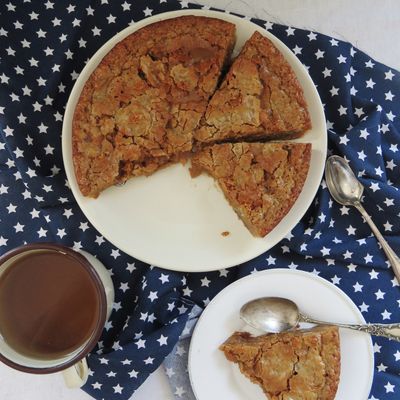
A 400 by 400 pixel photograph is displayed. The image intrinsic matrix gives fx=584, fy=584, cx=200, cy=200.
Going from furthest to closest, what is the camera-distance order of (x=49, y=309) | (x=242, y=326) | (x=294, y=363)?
(x=242, y=326), (x=294, y=363), (x=49, y=309)

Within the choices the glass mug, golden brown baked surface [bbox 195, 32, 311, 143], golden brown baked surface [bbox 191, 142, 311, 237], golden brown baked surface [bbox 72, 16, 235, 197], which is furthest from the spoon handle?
the glass mug

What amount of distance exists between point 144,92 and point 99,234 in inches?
30.0

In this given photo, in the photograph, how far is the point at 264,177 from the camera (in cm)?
266

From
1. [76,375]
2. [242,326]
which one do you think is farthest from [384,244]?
[76,375]

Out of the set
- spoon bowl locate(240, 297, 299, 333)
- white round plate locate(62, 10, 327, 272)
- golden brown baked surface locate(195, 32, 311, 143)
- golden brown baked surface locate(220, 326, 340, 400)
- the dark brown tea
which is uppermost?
golden brown baked surface locate(195, 32, 311, 143)

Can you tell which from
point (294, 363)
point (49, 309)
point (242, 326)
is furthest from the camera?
Result: point (242, 326)

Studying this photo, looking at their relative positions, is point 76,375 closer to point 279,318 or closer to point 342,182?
point 279,318

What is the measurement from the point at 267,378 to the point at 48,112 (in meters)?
1.66

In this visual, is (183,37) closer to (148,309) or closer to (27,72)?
(27,72)

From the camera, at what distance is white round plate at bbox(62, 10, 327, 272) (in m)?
2.71

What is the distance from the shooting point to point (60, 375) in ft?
9.69

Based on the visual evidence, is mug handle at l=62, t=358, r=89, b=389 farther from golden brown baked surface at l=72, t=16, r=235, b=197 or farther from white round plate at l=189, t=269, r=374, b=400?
golden brown baked surface at l=72, t=16, r=235, b=197

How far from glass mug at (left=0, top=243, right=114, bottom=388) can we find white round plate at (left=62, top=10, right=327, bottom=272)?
27 cm

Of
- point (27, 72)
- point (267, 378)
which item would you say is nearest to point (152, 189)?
point (27, 72)
